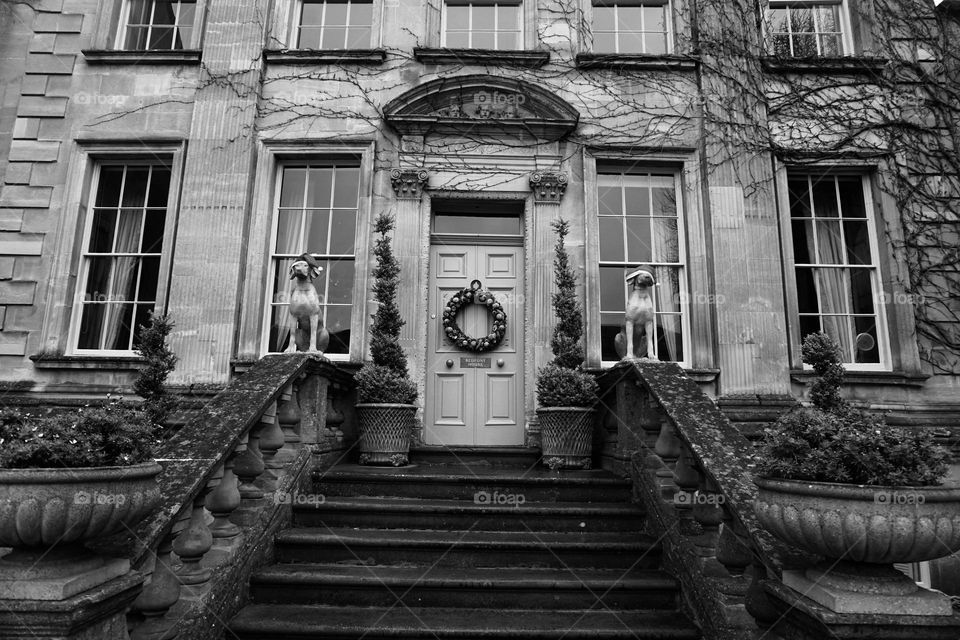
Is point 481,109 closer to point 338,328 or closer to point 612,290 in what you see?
point 612,290

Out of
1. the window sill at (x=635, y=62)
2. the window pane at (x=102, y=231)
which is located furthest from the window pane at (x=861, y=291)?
the window pane at (x=102, y=231)

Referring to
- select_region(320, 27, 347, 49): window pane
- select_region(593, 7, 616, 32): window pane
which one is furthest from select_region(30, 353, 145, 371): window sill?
select_region(593, 7, 616, 32): window pane

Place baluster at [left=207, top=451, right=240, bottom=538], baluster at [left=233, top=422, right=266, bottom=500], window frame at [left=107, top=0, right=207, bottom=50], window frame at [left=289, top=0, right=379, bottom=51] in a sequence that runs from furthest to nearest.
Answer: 1. window frame at [left=107, top=0, right=207, bottom=50]
2. window frame at [left=289, top=0, right=379, bottom=51]
3. baluster at [left=233, top=422, right=266, bottom=500]
4. baluster at [left=207, top=451, right=240, bottom=538]

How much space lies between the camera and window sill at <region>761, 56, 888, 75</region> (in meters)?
7.60

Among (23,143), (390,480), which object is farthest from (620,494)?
(23,143)

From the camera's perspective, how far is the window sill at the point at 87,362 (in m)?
6.92

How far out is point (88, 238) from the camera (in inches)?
294

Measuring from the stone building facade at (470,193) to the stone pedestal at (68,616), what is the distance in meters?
4.50

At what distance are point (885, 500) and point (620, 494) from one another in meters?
2.77

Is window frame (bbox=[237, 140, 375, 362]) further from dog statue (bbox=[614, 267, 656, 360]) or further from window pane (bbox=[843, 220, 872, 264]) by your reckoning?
window pane (bbox=[843, 220, 872, 264])

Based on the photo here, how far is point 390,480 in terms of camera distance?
4.98m

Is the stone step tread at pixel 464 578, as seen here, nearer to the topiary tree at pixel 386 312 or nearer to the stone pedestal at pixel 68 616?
the stone pedestal at pixel 68 616

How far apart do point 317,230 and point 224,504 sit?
450 cm

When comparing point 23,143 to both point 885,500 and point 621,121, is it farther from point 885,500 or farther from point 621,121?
point 885,500
